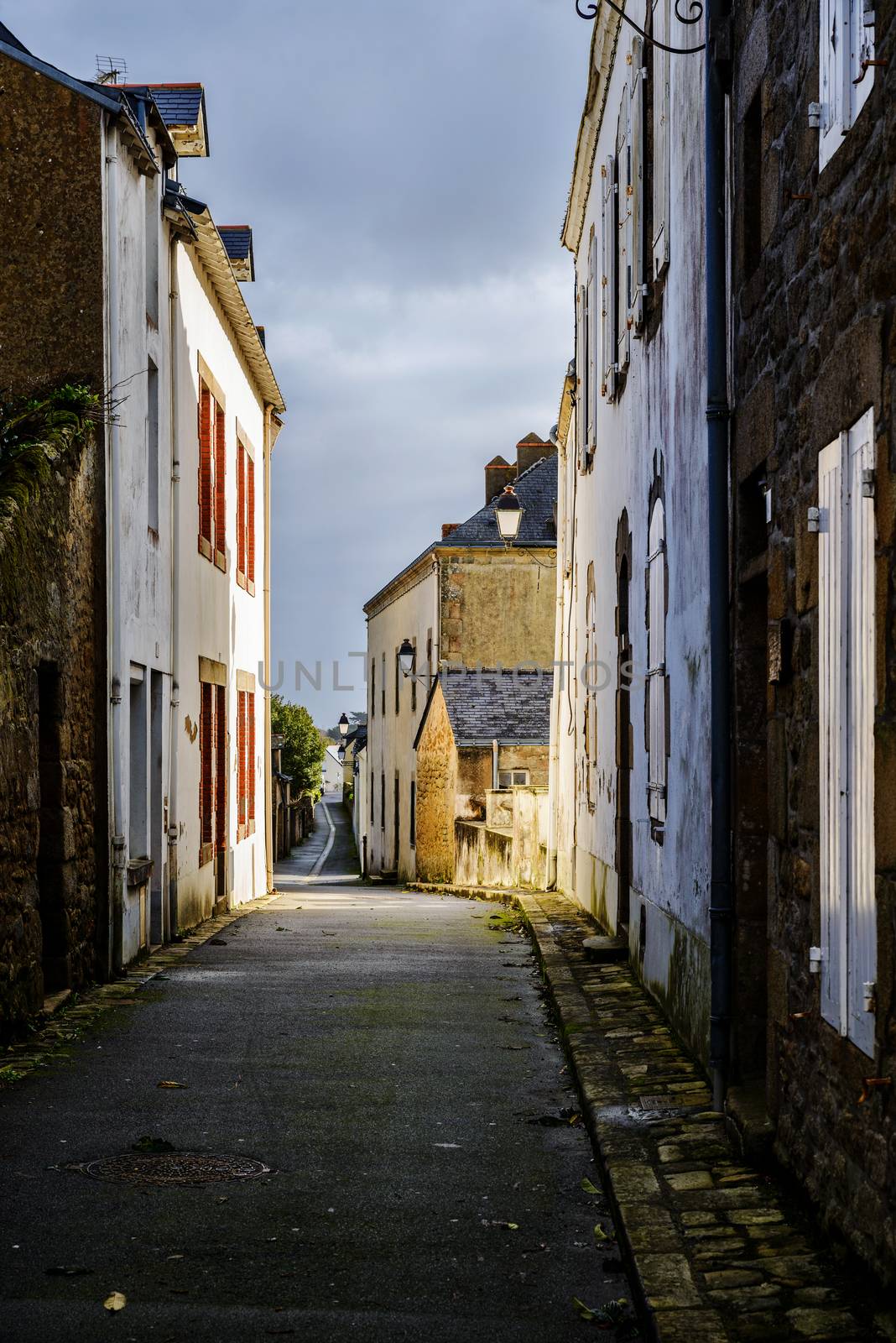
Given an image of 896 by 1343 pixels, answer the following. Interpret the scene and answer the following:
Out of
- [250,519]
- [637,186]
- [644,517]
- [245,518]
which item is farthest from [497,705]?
[644,517]

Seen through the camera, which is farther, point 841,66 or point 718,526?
point 718,526

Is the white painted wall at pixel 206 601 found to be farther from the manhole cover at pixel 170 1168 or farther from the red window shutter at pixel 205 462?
the manhole cover at pixel 170 1168

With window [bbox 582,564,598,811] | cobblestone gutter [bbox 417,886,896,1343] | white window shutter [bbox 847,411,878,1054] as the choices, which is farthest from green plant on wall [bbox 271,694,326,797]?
white window shutter [bbox 847,411,878,1054]

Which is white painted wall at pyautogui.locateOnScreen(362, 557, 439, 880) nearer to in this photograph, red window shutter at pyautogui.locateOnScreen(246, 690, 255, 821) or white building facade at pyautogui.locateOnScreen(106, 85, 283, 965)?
red window shutter at pyautogui.locateOnScreen(246, 690, 255, 821)

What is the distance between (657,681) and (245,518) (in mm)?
13256

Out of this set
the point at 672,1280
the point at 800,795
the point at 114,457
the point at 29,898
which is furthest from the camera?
the point at 114,457

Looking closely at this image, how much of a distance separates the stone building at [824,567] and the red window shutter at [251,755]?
1595 cm

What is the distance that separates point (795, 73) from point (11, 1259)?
468 cm

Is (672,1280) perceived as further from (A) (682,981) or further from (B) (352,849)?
(B) (352,849)

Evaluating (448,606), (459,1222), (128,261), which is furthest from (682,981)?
(448,606)

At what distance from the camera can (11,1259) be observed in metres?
5.00

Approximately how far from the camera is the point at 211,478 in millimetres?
17859

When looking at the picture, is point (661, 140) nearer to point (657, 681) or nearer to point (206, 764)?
point (657, 681)

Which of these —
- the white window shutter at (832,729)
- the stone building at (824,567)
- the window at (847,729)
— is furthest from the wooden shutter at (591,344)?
the window at (847,729)
